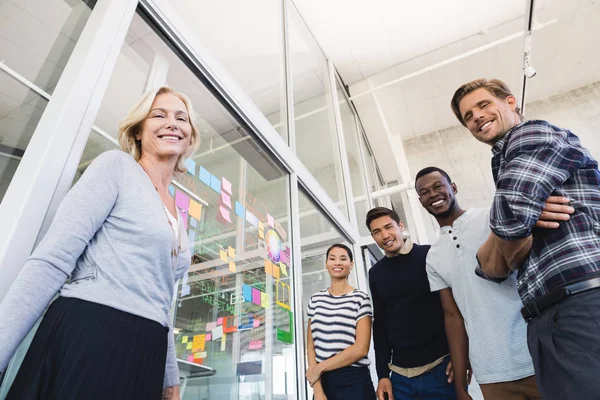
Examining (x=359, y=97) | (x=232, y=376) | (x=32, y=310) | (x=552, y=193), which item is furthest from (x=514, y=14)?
(x=32, y=310)

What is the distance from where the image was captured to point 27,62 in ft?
3.39

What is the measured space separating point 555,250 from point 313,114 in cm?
323

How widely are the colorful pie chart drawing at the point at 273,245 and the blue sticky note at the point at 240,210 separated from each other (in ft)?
0.85

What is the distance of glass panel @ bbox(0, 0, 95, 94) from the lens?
101cm

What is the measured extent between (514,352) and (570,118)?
687 centimetres

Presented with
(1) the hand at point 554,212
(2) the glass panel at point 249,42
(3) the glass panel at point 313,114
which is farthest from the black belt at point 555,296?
(3) the glass panel at point 313,114

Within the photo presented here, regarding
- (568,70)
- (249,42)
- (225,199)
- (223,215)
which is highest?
(568,70)

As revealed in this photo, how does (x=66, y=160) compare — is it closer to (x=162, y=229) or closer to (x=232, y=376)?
(x=162, y=229)

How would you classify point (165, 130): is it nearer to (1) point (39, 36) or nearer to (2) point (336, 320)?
(1) point (39, 36)

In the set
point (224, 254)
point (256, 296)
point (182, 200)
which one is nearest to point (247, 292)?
point (256, 296)

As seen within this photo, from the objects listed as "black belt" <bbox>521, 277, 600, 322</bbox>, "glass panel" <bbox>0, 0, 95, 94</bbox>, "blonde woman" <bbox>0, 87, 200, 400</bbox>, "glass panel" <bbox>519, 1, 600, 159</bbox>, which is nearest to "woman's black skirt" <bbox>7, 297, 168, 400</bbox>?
"blonde woman" <bbox>0, 87, 200, 400</bbox>

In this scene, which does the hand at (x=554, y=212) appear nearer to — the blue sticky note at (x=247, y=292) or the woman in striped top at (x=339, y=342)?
the woman in striped top at (x=339, y=342)

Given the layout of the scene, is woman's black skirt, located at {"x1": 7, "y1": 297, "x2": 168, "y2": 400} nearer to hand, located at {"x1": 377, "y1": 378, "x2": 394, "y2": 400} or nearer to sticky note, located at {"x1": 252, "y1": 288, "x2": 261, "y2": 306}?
sticky note, located at {"x1": 252, "y1": 288, "x2": 261, "y2": 306}

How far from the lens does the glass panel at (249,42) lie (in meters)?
2.04
